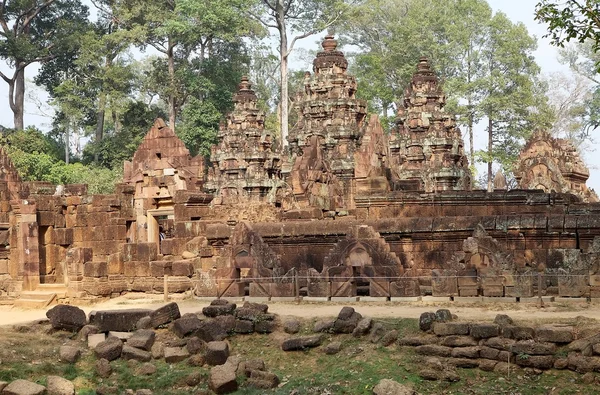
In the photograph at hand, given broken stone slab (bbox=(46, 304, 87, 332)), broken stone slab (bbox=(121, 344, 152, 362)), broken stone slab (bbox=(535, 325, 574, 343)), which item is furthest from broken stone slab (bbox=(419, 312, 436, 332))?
broken stone slab (bbox=(46, 304, 87, 332))

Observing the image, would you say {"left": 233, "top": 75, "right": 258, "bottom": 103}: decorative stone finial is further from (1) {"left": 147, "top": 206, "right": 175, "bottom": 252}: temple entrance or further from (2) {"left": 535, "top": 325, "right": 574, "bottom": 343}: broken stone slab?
(2) {"left": 535, "top": 325, "right": 574, "bottom": 343}: broken stone slab

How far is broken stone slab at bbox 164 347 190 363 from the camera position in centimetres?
1297

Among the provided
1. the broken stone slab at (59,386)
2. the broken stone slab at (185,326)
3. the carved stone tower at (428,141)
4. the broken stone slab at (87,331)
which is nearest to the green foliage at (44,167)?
the carved stone tower at (428,141)

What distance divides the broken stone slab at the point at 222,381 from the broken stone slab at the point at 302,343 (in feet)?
3.87

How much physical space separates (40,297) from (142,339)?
7.68m

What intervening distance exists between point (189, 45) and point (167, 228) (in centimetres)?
3245

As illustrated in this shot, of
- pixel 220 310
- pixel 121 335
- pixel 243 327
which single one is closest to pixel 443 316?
pixel 243 327

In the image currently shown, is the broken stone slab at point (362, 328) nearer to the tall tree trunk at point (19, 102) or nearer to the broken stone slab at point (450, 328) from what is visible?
the broken stone slab at point (450, 328)

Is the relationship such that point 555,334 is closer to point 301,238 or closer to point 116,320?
point 116,320

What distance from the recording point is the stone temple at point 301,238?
1608 centimetres

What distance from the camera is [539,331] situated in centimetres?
1170

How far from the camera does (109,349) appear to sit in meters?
13.1

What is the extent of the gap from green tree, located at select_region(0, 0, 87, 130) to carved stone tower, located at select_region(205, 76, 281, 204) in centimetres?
1176

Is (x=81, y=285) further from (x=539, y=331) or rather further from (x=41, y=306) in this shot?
(x=539, y=331)
